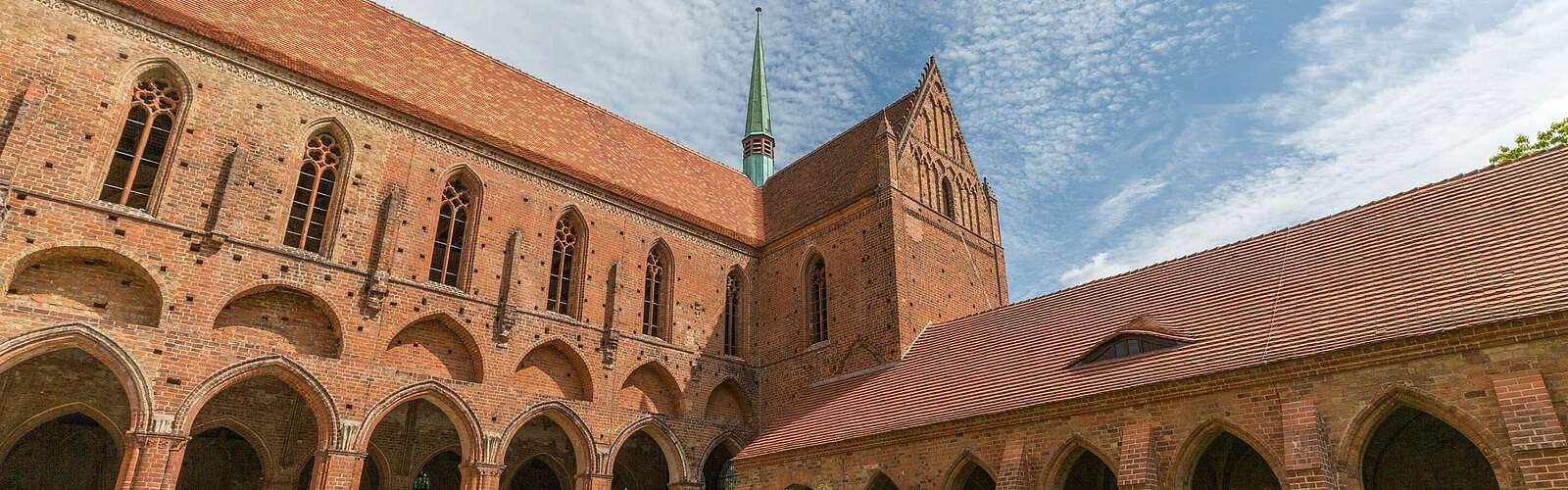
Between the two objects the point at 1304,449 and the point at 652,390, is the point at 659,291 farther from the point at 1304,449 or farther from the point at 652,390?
the point at 1304,449

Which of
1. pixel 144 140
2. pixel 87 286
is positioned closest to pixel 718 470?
pixel 87 286

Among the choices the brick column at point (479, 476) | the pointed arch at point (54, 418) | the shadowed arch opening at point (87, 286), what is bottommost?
the brick column at point (479, 476)

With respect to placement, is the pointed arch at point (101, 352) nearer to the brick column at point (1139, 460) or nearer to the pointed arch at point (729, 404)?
the pointed arch at point (729, 404)

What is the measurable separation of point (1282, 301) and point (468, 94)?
17.6 m

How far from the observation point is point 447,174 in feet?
62.1

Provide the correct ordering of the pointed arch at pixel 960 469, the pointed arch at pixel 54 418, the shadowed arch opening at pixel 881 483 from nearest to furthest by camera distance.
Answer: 1. the pointed arch at pixel 54 418
2. the pointed arch at pixel 960 469
3. the shadowed arch opening at pixel 881 483

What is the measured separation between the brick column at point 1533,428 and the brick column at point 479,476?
16195 mm

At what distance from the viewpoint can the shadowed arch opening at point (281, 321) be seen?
1520 centimetres

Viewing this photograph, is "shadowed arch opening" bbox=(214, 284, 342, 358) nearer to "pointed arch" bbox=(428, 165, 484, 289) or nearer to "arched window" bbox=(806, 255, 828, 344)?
"pointed arch" bbox=(428, 165, 484, 289)

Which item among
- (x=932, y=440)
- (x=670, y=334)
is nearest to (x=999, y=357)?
(x=932, y=440)

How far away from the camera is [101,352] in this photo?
1348cm

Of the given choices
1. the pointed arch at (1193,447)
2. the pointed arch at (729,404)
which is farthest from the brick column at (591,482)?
the pointed arch at (1193,447)

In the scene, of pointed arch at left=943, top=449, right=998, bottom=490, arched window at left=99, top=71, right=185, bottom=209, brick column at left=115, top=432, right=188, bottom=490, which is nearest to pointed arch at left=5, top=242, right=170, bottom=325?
arched window at left=99, top=71, right=185, bottom=209

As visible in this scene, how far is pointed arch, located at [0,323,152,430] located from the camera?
13.0 m
